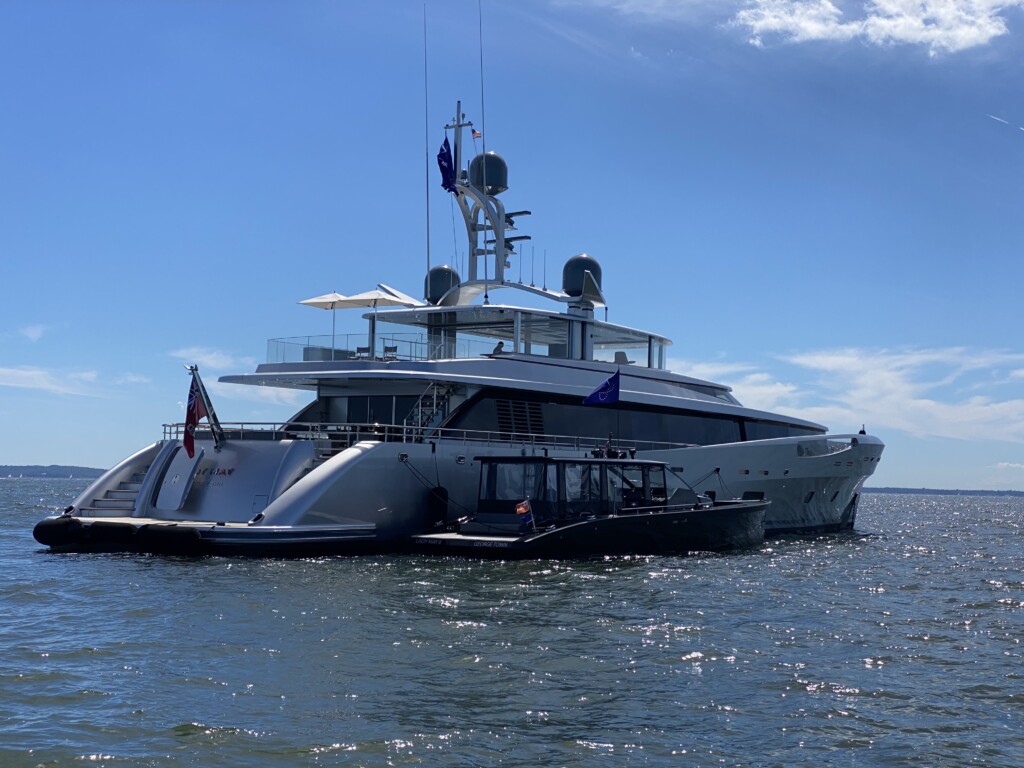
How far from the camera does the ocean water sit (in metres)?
9.11

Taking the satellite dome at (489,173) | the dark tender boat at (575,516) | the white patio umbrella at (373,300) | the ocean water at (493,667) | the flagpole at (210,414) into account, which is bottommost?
the ocean water at (493,667)

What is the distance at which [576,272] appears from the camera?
105ft

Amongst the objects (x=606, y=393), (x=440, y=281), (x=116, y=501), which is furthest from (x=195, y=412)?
(x=440, y=281)

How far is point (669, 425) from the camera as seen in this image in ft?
100

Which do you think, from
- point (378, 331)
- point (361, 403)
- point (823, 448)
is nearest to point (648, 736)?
point (361, 403)

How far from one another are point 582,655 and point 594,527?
27.6ft

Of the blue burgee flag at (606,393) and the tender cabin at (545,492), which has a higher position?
the blue burgee flag at (606,393)

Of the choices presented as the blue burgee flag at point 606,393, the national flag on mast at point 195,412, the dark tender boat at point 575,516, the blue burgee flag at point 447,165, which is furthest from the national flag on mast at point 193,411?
the blue burgee flag at point 447,165

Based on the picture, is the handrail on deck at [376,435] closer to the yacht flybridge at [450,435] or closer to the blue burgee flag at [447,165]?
the yacht flybridge at [450,435]

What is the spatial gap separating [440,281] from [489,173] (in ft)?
14.7

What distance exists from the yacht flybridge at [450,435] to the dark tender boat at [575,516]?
1.21 meters

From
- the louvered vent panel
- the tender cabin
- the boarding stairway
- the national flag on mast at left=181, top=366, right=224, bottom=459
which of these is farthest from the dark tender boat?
the boarding stairway

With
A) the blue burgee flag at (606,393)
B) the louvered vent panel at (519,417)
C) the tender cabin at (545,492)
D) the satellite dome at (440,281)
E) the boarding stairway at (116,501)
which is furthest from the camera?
the satellite dome at (440,281)

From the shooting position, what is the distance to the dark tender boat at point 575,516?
20391 mm
